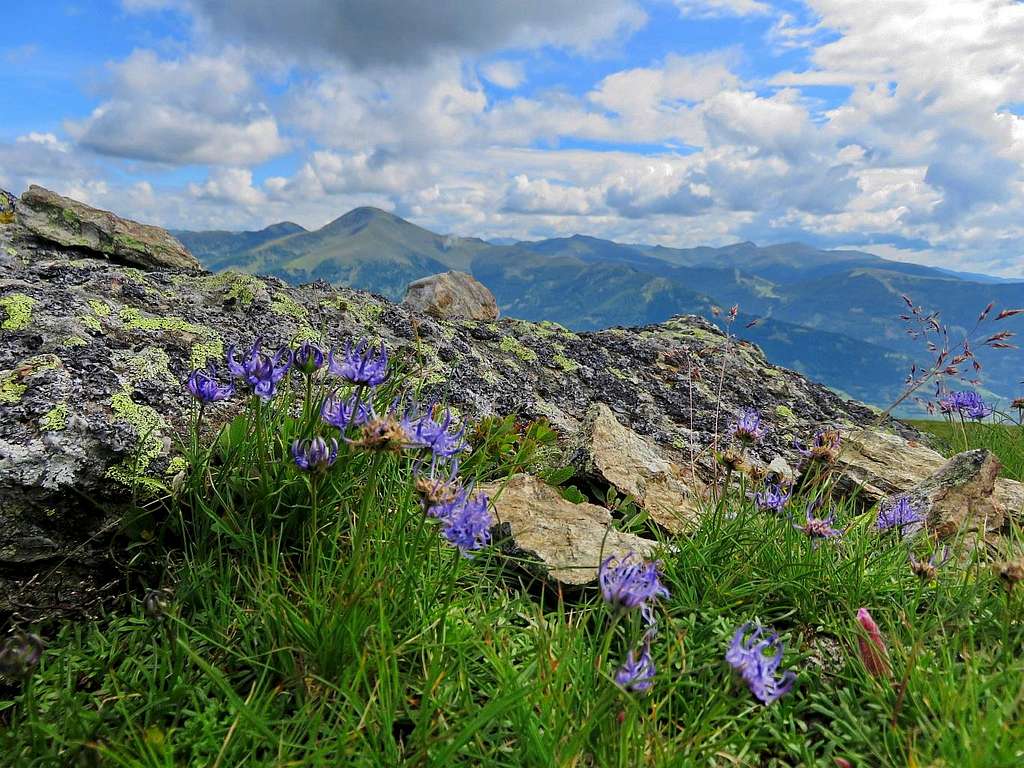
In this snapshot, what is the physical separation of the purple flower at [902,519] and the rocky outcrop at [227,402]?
1.50m

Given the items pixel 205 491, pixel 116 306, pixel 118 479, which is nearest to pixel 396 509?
pixel 205 491

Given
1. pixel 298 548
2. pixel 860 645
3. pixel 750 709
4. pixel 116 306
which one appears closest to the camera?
pixel 750 709

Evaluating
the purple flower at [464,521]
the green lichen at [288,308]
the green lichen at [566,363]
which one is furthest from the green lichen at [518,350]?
the purple flower at [464,521]

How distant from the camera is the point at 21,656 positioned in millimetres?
2287

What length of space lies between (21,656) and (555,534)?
2.95 m

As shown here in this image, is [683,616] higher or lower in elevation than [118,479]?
lower

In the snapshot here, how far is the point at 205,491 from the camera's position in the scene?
3.68 m

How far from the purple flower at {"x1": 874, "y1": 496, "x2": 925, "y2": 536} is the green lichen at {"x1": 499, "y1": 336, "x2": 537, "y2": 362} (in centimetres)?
420

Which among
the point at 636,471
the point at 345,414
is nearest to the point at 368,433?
the point at 345,414

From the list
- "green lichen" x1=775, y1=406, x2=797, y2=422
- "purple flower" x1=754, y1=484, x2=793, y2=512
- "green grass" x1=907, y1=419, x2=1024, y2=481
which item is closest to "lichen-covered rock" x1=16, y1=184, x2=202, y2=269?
"purple flower" x1=754, y1=484, x2=793, y2=512

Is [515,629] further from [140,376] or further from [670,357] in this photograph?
[670,357]

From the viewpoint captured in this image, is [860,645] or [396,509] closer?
[860,645]

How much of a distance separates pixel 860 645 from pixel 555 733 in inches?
71.2

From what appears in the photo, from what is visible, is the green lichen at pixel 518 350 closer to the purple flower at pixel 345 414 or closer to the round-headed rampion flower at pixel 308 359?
the purple flower at pixel 345 414
